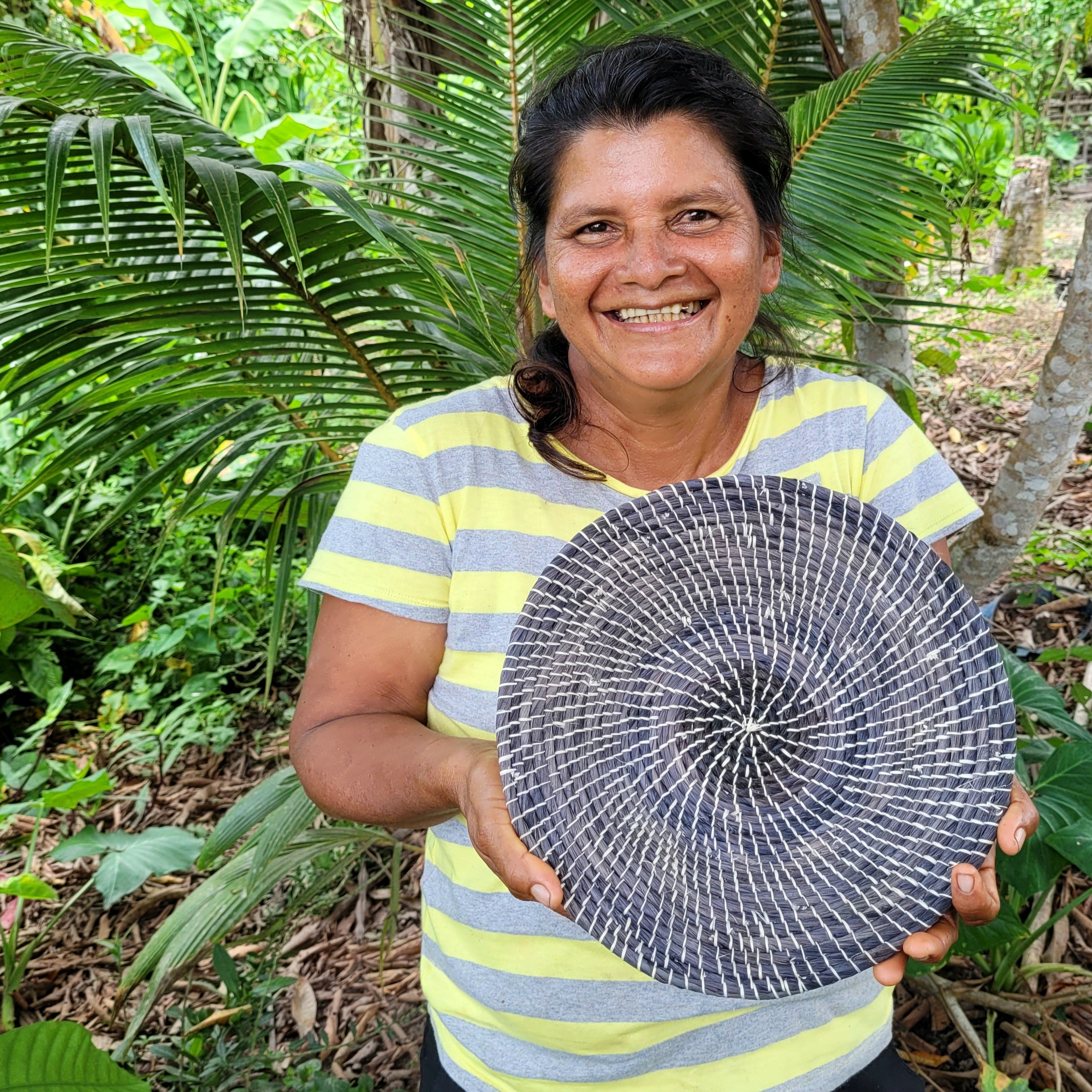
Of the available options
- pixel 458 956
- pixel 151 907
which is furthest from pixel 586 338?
pixel 151 907

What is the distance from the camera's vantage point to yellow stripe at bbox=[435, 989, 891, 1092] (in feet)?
3.41

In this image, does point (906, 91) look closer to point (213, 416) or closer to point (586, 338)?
point (586, 338)

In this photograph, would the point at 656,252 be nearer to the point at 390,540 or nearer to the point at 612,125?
the point at 612,125

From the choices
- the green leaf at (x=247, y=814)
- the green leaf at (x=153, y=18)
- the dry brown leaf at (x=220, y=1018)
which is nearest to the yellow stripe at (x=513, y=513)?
the green leaf at (x=247, y=814)

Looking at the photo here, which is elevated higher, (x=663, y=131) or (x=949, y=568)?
(x=663, y=131)

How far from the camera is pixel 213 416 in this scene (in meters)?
3.01

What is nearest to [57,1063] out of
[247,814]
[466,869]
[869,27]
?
[466,869]

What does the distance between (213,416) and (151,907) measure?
1450 mm

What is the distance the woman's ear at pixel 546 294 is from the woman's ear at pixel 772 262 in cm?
25

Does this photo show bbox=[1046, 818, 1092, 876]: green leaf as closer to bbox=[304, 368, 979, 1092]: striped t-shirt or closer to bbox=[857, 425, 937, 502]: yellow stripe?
bbox=[304, 368, 979, 1092]: striped t-shirt

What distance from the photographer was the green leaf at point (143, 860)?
77.8 inches

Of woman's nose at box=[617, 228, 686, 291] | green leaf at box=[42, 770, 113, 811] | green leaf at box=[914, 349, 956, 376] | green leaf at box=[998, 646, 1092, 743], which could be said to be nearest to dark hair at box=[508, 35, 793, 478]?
woman's nose at box=[617, 228, 686, 291]

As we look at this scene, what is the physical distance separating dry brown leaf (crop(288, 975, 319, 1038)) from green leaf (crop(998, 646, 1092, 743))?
140cm

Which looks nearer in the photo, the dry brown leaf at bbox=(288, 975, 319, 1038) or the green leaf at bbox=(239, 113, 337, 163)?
the dry brown leaf at bbox=(288, 975, 319, 1038)
